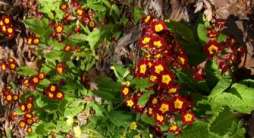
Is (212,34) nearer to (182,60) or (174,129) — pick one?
(182,60)

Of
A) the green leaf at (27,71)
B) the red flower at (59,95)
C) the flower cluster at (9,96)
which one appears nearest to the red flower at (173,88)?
the red flower at (59,95)

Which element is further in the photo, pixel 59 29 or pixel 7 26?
pixel 7 26

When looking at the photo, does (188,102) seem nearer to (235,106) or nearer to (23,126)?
(235,106)

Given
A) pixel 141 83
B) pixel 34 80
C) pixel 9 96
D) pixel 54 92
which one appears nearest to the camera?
pixel 141 83

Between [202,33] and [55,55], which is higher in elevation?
[202,33]

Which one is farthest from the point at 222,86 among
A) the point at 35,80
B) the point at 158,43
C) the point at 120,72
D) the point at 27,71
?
the point at 27,71

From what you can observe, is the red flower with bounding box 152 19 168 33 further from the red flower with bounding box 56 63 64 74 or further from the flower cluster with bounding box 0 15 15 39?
the flower cluster with bounding box 0 15 15 39

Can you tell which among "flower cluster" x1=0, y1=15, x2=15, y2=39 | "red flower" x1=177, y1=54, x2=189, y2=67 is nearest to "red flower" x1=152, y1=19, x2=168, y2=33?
"red flower" x1=177, y1=54, x2=189, y2=67

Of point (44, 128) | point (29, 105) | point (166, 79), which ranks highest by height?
point (166, 79)
